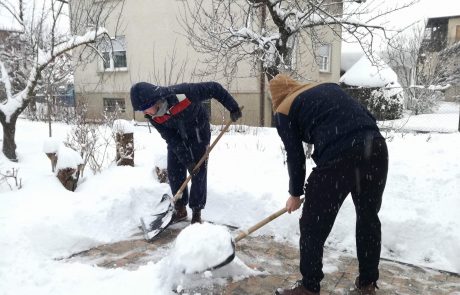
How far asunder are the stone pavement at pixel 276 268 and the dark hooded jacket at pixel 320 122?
0.96 meters

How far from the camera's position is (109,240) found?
366cm

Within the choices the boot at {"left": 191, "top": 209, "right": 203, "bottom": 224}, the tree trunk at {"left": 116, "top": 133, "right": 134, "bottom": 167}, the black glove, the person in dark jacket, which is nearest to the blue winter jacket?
the person in dark jacket

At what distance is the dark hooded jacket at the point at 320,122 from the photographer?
2.15m

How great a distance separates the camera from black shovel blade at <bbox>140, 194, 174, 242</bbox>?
3696 mm

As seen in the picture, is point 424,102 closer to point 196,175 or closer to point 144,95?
point 196,175

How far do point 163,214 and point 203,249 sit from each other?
1.35m

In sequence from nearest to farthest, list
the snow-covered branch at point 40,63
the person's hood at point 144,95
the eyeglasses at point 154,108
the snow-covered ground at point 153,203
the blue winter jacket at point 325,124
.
Result: 1. the blue winter jacket at point 325,124
2. the snow-covered ground at point 153,203
3. the person's hood at point 144,95
4. the eyeglasses at point 154,108
5. the snow-covered branch at point 40,63

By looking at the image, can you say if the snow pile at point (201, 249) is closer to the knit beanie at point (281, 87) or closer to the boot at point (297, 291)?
the boot at point (297, 291)

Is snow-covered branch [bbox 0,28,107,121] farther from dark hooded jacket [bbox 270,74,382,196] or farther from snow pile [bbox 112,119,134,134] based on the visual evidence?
dark hooded jacket [bbox 270,74,382,196]

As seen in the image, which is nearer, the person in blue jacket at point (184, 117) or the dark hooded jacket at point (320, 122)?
the dark hooded jacket at point (320, 122)

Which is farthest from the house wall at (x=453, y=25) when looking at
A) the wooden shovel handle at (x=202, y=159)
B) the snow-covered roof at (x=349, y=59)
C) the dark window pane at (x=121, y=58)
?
the wooden shovel handle at (x=202, y=159)

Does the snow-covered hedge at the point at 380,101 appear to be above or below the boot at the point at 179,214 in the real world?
above

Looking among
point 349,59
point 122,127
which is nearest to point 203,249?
point 122,127

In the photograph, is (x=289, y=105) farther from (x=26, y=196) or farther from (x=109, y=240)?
(x=26, y=196)
